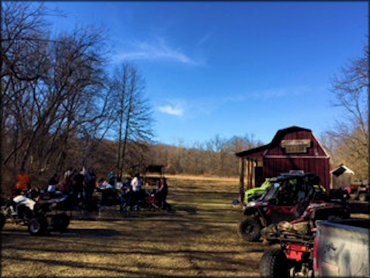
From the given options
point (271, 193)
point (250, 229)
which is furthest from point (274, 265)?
point (271, 193)

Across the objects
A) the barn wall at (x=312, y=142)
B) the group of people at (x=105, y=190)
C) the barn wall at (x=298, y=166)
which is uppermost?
the barn wall at (x=312, y=142)

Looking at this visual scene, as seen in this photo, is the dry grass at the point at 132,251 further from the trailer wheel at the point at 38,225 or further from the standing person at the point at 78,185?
the standing person at the point at 78,185

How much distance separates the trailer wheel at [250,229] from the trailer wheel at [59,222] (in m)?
5.42

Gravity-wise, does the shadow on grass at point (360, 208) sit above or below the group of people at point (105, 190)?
below

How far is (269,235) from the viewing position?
778 centimetres

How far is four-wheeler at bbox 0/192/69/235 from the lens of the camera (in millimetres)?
9516

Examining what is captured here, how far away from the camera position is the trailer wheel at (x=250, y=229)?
956cm

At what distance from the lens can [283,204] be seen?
392 inches

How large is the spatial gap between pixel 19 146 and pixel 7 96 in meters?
2.56

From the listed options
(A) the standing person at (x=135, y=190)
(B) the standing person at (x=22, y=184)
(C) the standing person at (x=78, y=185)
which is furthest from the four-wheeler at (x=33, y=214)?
(A) the standing person at (x=135, y=190)

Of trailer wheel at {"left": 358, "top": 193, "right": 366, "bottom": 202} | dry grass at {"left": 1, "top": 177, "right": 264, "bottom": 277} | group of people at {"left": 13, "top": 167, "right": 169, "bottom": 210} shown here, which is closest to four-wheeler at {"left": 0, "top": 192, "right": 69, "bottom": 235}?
dry grass at {"left": 1, "top": 177, "right": 264, "bottom": 277}

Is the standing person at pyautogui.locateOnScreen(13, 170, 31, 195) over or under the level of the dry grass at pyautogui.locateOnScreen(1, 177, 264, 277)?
over

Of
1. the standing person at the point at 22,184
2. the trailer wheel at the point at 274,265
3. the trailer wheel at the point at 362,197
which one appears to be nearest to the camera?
the trailer wheel at the point at 274,265

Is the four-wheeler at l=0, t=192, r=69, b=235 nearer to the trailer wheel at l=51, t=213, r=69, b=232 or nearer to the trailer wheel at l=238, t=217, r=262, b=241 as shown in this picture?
the trailer wheel at l=51, t=213, r=69, b=232
